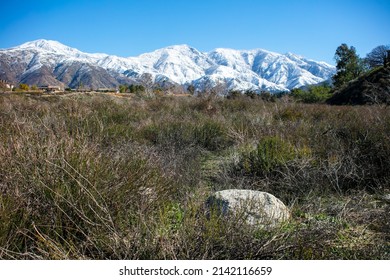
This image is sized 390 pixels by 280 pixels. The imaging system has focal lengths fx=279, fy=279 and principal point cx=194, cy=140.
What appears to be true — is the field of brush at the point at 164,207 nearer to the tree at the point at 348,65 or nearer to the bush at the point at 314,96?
the bush at the point at 314,96

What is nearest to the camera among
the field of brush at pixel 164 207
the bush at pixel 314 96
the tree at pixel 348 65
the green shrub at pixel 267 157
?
the field of brush at pixel 164 207

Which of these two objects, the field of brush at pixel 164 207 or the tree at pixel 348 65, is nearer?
the field of brush at pixel 164 207

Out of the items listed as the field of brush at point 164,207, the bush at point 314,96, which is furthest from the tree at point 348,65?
the field of brush at point 164,207

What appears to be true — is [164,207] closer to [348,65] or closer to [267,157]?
[267,157]

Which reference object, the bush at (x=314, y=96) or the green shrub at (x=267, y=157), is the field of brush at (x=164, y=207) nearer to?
the green shrub at (x=267, y=157)

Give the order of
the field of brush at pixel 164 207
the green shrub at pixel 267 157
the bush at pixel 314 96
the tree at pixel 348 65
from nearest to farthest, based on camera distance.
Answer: the field of brush at pixel 164 207 < the green shrub at pixel 267 157 < the bush at pixel 314 96 < the tree at pixel 348 65

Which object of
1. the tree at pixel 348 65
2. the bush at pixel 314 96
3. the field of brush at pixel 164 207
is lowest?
the field of brush at pixel 164 207

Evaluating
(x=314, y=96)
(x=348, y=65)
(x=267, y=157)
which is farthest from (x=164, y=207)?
(x=348, y=65)

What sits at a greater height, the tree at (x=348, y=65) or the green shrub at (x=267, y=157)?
the tree at (x=348, y=65)

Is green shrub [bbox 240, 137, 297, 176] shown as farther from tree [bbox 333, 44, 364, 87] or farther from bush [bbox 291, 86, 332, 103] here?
tree [bbox 333, 44, 364, 87]

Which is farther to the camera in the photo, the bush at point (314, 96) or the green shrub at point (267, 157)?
the bush at point (314, 96)

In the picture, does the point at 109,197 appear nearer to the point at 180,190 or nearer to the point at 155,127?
the point at 180,190

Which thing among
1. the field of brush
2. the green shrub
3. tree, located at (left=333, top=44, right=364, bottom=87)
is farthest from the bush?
the field of brush

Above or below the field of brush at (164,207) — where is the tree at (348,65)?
above
